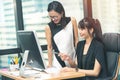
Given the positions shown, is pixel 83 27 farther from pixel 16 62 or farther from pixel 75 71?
pixel 16 62

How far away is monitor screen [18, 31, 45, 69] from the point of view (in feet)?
7.57

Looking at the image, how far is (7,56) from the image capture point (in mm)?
3787

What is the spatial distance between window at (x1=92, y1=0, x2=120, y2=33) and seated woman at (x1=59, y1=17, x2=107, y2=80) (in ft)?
4.56

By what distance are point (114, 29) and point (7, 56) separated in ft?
5.42

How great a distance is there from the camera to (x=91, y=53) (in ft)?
8.90

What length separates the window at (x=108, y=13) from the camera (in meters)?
4.06

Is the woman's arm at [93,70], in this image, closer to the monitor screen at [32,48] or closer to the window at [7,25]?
the monitor screen at [32,48]

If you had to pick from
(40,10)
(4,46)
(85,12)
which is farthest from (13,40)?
(85,12)

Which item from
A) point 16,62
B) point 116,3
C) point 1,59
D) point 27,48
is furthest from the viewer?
point 116,3

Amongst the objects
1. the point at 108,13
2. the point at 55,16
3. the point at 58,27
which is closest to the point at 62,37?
the point at 58,27

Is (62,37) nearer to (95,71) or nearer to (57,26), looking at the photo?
(57,26)

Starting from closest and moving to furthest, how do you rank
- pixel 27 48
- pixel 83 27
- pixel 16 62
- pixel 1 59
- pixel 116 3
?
pixel 27 48
pixel 83 27
pixel 16 62
pixel 1 59
pixel 116 3

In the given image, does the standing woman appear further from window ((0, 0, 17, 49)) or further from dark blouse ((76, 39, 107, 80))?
window ((0, 0, 17, 49))

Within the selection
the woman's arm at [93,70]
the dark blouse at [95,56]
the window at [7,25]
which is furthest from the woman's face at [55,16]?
the window at [7,25]
